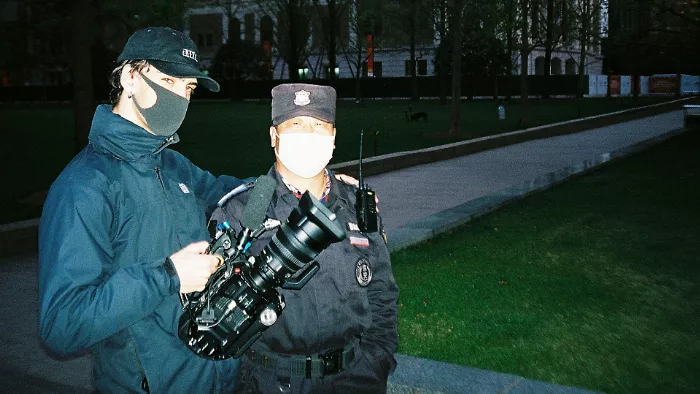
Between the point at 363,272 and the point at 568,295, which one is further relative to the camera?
the point at 568,295

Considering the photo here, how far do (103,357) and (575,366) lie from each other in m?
3.63

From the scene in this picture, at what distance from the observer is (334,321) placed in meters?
2.81

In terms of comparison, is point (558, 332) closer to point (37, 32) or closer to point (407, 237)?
point (407, 237)

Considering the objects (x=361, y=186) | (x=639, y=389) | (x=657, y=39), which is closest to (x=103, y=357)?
(x=361, y=186)

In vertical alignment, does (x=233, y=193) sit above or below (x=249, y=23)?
below

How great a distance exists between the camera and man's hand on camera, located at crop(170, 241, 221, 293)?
89.0 inches

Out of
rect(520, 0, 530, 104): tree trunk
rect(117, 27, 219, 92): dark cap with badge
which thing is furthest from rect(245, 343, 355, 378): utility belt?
rect(520, 0, 530, 104): tree trunk

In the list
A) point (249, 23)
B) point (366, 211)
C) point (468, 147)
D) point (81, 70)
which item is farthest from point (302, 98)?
point (249, 23)

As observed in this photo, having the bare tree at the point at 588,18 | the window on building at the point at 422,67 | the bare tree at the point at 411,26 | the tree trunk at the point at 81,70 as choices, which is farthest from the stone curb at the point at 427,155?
the window on building at the point at 422,67

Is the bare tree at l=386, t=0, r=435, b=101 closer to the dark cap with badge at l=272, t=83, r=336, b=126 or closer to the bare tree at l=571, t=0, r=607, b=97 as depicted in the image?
the bare tree at l=571, t=0, r=607, b=97

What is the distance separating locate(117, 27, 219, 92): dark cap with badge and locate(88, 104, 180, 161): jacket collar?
0.72ft

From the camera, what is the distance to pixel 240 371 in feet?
9.39

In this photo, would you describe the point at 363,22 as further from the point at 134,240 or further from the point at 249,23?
the point at 134,240

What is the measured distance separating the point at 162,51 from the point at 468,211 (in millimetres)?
8746
